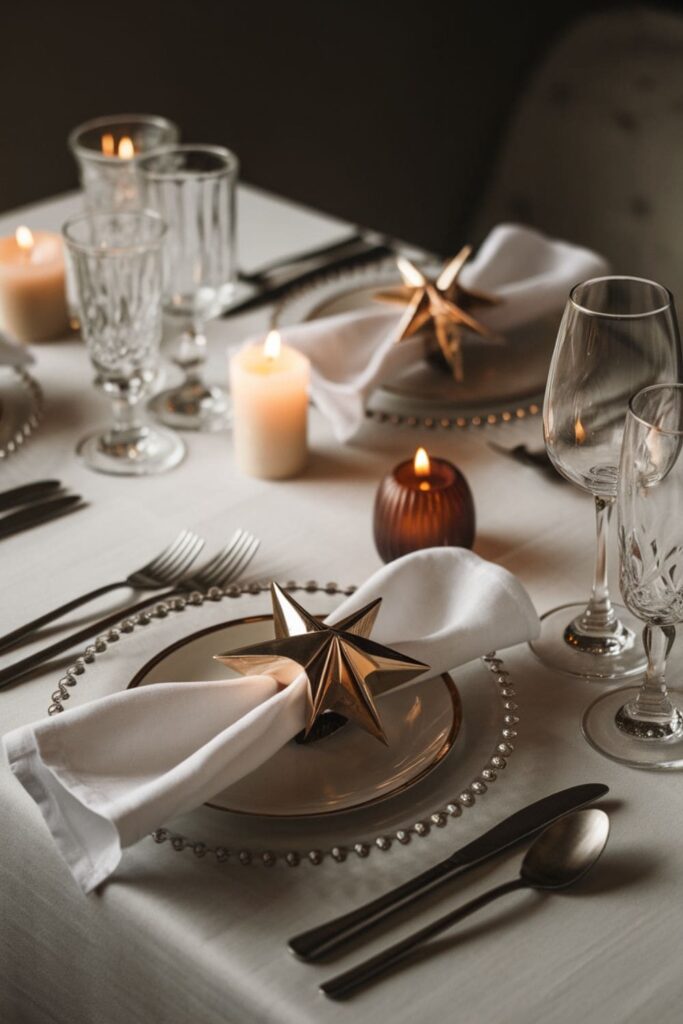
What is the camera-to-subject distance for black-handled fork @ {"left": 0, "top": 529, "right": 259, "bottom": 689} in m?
0.82

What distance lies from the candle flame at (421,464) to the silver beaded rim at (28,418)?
1.20ft

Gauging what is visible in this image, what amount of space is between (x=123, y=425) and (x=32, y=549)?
0.62 feet

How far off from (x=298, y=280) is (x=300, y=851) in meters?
0.80

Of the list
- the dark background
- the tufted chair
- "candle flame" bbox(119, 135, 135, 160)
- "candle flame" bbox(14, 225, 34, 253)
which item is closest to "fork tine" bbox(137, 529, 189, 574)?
"candle flame" bbox(14, 225, 34, 253)

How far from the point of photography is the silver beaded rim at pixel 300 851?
66 centimetres

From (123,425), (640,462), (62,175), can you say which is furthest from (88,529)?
(62,175)

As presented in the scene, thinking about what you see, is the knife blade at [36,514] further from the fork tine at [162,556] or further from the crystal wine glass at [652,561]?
the crystal wine glass at [652,561]

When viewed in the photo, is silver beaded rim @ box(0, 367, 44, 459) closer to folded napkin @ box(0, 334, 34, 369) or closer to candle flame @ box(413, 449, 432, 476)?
folded napkin @ box(0, 334, 34, 369)

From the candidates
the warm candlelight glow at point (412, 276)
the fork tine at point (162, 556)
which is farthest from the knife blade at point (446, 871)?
the warm candlelight glow at point (412, 276)

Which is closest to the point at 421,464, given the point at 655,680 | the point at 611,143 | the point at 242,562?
the point at 242,562

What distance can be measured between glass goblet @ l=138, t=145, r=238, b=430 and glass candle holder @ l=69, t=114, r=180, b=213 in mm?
115

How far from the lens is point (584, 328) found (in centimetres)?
77

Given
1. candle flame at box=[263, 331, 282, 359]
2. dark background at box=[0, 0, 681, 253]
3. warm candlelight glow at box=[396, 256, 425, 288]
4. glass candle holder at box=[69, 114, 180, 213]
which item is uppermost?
glass candle holder at box=[69, 114, 180, 213]

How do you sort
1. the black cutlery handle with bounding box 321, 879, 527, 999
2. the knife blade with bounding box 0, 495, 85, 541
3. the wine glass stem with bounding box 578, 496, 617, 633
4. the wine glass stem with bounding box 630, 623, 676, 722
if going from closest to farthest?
the black cutlery handle with bounding box 321, 879, 527, 999
the wine glass stem with bounding box 630, 623, 676, 722
the wine glass stem with bounding box 578, 496, 617, 633
the knife blade with bounding box 0, 495, 85, 541
